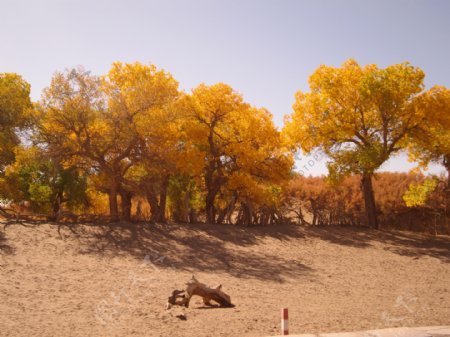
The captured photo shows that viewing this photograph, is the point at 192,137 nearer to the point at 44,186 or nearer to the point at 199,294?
the point at 44,186

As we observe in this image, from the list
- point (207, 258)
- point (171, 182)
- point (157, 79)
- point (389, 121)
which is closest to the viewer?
point (207, 258)

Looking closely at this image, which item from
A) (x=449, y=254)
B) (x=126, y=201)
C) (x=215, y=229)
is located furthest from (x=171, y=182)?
(x=449, y=254)

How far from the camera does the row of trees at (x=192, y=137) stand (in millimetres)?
17734

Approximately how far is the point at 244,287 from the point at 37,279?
5415 millimetres

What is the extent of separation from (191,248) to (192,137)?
21.9 ft

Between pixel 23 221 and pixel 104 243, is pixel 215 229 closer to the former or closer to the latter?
pixel 104 243

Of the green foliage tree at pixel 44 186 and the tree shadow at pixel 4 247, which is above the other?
the green foliage tree at pixel 44 186

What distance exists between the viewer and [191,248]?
50.8ft

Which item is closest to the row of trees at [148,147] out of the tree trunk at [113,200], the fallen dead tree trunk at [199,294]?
the tree trunk at [113,200]

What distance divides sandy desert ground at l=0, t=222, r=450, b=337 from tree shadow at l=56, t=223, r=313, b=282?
4 centimetres

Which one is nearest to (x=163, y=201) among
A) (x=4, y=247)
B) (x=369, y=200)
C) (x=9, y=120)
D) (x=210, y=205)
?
(x=210, y=205)

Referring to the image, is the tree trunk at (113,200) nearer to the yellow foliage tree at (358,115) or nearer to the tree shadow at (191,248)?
the tree shadow at (191,248)

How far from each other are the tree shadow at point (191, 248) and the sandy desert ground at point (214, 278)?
1.6 inches

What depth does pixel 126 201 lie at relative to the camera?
19.6m
